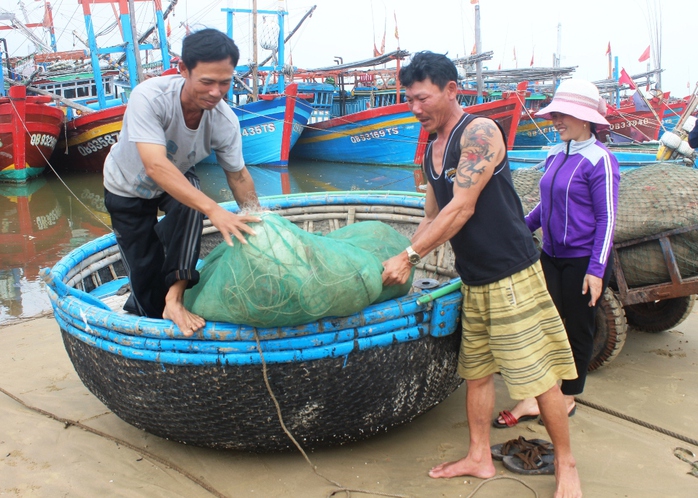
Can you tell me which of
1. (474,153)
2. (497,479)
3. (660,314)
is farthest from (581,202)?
(660,314)

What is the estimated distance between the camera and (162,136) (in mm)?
2207

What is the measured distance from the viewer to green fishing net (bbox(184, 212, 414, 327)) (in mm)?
1938

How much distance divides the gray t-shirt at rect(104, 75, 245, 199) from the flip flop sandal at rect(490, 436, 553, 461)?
1.69 metres

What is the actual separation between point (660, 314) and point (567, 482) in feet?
6.79

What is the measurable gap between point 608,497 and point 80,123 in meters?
17.5

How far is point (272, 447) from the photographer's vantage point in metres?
2.37

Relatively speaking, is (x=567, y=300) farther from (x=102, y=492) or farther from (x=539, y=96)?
(x=539, y=96)

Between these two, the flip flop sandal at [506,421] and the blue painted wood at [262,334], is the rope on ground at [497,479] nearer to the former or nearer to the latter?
the flip flop sandal at [506,421]

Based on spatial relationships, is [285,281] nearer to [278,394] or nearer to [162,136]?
[278,394]

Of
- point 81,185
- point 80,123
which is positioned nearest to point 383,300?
point 81,185

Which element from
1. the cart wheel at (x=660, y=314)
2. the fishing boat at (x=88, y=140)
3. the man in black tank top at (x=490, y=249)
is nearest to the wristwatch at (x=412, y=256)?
the man in black tank top at (x=490, y=249)

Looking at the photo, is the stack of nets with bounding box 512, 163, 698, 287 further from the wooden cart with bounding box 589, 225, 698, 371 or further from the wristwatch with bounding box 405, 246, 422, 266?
the wristwatch with bounding box 405, 246, 422, 266

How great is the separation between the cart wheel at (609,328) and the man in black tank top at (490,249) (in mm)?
985

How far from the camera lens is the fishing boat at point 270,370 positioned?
212 centimetres
